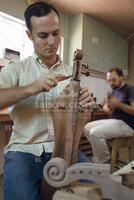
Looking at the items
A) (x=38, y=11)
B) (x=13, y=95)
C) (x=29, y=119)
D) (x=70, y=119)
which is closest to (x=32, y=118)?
(x=29, y=119)

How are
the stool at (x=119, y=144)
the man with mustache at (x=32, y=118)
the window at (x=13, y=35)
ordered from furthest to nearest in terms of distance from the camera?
the window at (x=13, y=35) < the stool at (x=119, y=144) < the man with mustache at (x=32, y=118)

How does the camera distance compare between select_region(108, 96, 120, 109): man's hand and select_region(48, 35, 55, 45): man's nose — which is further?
select_region(108, 96, 120, 109): man's hand

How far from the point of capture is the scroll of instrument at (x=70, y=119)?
756mm

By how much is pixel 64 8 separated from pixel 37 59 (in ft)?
9.27

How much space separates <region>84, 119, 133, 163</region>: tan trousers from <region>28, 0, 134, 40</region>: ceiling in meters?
1.69

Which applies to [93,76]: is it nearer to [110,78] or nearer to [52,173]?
[110,78]

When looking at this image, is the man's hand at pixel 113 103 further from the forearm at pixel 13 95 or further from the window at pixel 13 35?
the forearm at pixel 13 95

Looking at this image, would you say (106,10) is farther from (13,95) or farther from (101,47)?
(13,95)

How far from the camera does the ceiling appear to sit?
3.43m

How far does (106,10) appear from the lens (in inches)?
147

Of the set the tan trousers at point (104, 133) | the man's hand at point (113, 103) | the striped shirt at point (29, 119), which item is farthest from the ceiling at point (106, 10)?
the striped shirt at point (29, 119)

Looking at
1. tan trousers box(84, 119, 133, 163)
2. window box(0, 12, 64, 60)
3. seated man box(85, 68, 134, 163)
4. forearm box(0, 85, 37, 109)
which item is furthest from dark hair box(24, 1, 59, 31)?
window box(0, 12, 64, 60)

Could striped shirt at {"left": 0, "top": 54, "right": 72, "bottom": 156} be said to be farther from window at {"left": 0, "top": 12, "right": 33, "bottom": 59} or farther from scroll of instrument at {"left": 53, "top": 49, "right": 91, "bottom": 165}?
window at {"left": 0, "top": 12, "right": 33, "bottom": 59}

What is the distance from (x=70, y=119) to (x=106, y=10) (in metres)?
3.31
